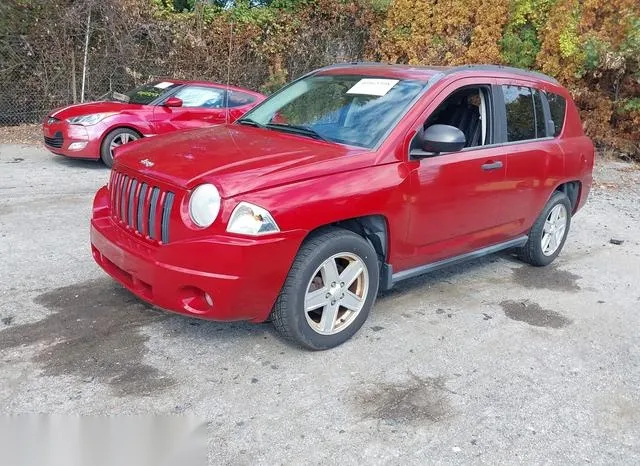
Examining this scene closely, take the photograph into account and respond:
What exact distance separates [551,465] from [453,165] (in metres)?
2.18

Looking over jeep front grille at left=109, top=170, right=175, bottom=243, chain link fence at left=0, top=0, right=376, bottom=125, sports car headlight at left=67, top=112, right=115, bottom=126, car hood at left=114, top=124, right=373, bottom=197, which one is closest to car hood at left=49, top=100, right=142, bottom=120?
sports car headlight at left=67, top=112, right=115, bottom=126

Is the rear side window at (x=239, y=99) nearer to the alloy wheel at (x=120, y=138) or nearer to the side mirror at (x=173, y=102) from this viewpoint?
the side mirror at (x=173, y=102)

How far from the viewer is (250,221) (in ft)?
10.9

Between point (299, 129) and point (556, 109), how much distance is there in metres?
2.78

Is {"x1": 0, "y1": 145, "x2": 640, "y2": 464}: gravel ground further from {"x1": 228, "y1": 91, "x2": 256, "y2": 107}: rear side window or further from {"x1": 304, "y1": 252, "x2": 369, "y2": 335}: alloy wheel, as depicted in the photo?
{"x1": 228, "y1": 91, "x2": 256, "y2": 107}: rear side window

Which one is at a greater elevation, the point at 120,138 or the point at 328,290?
the point at 120,138

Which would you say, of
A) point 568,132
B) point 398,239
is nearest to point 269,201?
point 398,239

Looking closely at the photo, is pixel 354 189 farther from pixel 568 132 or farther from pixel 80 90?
pixel 80 90

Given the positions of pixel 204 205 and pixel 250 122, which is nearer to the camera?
pixel 204 205

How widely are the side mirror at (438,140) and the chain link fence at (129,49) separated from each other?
10146 mm

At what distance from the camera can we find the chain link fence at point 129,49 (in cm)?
1189

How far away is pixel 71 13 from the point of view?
11883mm

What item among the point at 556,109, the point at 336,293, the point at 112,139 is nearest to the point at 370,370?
the point at 336,293

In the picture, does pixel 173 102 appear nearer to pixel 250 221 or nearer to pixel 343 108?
pixel 343 108
